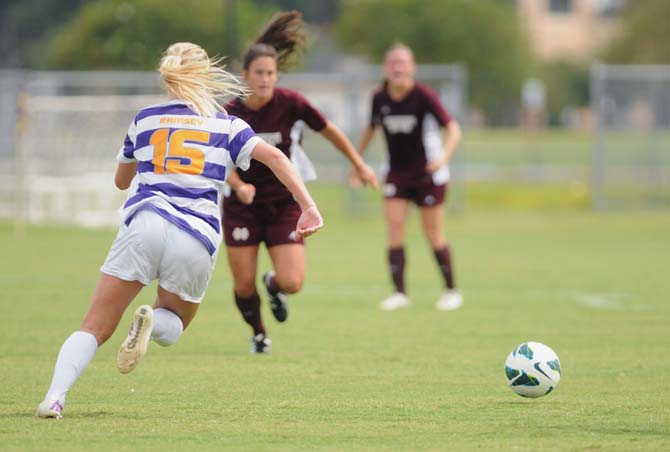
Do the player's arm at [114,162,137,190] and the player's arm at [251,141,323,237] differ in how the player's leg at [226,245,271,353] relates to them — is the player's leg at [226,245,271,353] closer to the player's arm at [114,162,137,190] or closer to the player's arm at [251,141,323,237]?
the player's arm at [114,162,137,190]

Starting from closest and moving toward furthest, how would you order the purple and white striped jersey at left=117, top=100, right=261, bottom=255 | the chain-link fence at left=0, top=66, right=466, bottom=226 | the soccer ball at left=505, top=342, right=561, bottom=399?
the purple and white striped jersey at left=117, top=100, right=261, bottom=255, the soccer ball at left=505, top=342, right=561, bottom=399, the chain-link fence at left=0, top=66, right=466, bottom=226

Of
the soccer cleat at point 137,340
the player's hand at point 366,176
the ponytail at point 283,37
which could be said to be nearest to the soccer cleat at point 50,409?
the soccer cleat at point 137,340

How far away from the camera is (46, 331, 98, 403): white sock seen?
6.08m

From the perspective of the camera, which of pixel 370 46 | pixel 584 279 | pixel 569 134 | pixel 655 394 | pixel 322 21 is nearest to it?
pixel 655 394

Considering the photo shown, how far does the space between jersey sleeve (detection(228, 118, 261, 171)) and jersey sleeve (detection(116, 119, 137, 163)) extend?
49cm

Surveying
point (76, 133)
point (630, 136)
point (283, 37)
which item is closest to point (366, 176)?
point (283, 37)

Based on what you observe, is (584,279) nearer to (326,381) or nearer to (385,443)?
(326,381)

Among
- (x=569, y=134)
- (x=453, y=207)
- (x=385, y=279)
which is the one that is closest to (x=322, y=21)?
(x=569, y=134)

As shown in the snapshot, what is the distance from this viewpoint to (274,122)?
8.74 m

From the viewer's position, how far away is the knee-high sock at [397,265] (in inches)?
477

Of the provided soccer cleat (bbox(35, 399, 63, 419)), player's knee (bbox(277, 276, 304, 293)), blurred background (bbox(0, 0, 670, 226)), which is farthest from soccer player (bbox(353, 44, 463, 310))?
soccer cleat (bbox(35, 399, 63, 419))

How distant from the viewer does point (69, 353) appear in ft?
20.1

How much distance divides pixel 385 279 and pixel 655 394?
8.02 metres

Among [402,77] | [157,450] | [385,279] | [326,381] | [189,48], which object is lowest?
[385,279]
